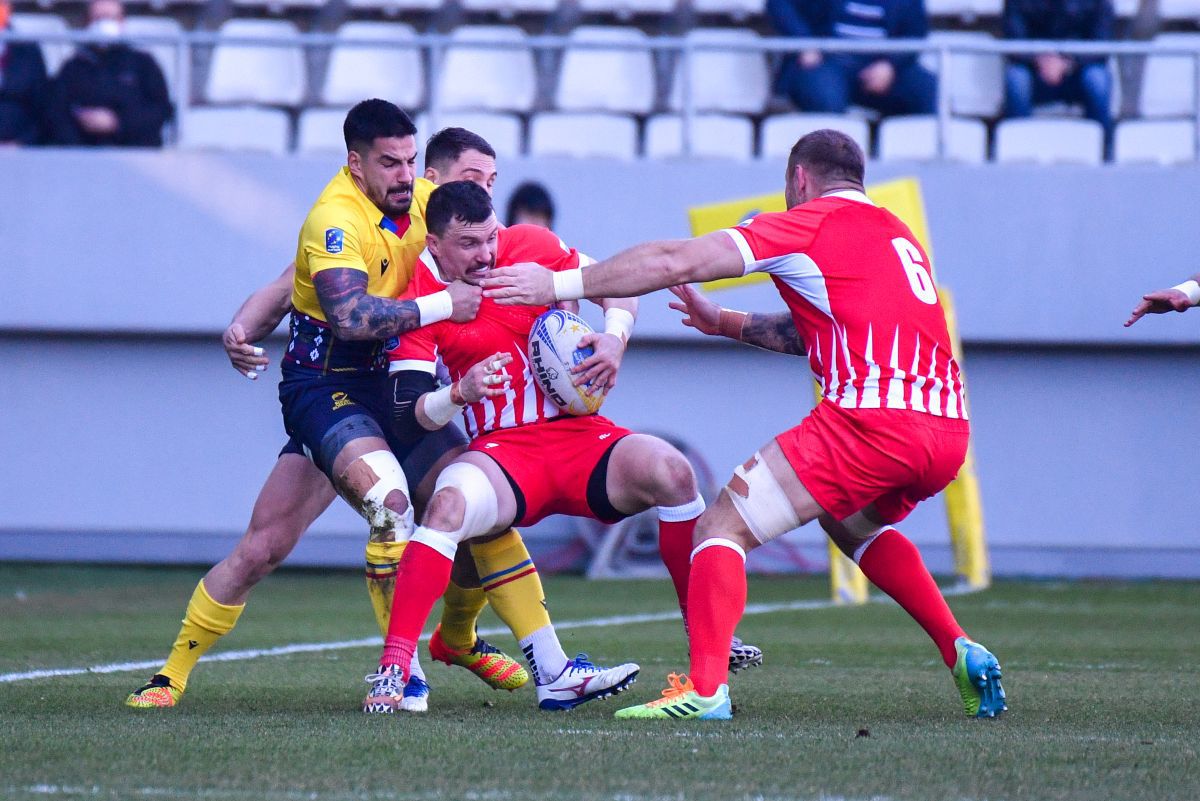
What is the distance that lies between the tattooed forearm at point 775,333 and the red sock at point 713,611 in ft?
3.11

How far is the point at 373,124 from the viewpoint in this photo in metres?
5.41

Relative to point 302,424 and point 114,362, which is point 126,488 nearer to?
point 114,362

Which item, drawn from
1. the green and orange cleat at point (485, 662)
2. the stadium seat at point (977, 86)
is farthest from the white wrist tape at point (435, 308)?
the stadium seat at point (977, 86)

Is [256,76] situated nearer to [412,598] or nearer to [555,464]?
[555,464]

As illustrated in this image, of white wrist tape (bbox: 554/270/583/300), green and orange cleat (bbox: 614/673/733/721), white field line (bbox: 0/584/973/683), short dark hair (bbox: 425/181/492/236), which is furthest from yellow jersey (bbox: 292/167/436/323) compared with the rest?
white field line (bbox: 0/584/973/683)

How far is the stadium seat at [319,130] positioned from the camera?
13.3 meters

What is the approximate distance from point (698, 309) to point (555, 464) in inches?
27.8

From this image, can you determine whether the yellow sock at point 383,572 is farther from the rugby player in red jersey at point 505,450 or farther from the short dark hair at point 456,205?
the short dark hair at point 456,205

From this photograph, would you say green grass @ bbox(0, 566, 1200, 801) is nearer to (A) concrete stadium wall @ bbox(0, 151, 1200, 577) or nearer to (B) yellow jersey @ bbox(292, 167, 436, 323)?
(B) yellow jersey @ bbox(292, 167, 436, 323)

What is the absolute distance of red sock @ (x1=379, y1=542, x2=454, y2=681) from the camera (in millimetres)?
5000

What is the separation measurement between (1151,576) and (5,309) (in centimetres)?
935

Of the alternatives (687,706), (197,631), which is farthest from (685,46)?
(687,706)

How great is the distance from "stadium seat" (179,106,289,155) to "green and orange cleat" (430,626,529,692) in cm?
822

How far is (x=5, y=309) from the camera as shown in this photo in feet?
43.1
